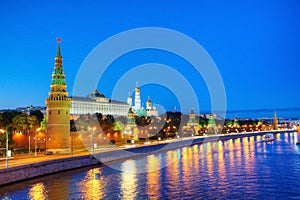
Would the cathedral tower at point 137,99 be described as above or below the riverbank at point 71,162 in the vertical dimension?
above

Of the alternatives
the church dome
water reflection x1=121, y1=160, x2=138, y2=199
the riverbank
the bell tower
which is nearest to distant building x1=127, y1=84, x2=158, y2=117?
the church dome

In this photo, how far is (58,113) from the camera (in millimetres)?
47156

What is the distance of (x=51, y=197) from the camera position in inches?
989

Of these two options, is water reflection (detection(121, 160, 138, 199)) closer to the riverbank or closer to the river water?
the river water

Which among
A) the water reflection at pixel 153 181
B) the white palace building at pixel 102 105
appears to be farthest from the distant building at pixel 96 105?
the water reflection at pixel 153 181

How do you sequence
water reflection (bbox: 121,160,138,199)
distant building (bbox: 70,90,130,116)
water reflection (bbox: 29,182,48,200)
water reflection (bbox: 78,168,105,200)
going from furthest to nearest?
distant building (bbox: 70,90,130,116)
water reflection (bbox: 121,160,138,199)
water reflection (bbox: 78,168,105,200)
water reflection (bbox: 29,182,48,200)

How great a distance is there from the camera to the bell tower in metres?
46.5

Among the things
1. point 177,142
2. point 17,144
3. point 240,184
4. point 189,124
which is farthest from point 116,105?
point 240,184

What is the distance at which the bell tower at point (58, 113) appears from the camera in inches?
1832

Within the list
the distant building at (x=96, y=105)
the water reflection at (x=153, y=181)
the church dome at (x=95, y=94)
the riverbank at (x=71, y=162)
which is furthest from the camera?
the church dome at (x=95, y=94)

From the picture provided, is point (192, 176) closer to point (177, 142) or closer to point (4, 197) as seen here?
point (4, 197)

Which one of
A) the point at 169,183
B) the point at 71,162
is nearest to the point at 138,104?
the point at 71,162

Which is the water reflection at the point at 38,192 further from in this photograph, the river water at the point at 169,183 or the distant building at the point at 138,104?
the distant building at the point at 138,104

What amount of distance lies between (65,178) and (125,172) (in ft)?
20.6
